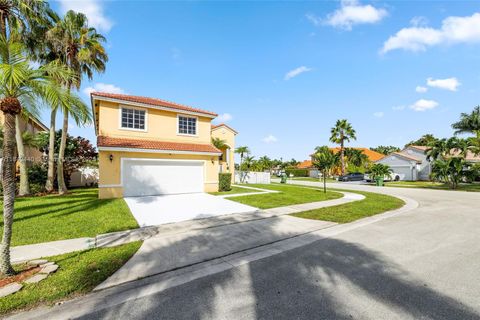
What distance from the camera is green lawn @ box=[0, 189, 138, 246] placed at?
20.7 ft

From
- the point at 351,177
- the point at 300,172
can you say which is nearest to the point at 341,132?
the point at 351,177

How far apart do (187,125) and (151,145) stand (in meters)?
3.51

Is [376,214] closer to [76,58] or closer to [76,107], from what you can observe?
[76,107]

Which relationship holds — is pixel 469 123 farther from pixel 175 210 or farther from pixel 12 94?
pixel 12 94

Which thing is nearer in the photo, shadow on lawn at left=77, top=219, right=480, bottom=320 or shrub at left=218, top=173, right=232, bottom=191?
shadow on lawn at left=77, top=219, right=480, bottom=320

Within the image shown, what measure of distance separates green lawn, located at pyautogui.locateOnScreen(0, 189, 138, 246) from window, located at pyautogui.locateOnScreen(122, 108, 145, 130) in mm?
5704

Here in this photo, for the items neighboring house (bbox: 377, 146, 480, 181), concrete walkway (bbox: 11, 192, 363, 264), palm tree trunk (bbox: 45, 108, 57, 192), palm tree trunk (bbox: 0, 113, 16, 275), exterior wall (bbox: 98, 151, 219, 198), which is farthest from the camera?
neighboring house (bbox: 377, 146, 480, 181)

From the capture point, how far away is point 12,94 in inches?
169

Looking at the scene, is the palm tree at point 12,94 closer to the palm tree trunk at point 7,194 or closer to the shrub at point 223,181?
the palm tree trunk at point 7,194

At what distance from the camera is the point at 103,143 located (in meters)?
12.5

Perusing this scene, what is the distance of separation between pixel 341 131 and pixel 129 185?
34867mm

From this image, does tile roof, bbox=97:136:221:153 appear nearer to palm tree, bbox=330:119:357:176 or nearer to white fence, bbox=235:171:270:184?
white fence, bbox=235:171:270:184

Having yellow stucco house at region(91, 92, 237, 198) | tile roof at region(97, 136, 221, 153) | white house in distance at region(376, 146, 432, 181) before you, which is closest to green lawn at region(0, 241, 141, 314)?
yellow stucco house at region(91, 92, 237, 198)

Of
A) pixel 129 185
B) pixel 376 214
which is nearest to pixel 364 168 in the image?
pixel 376 214
